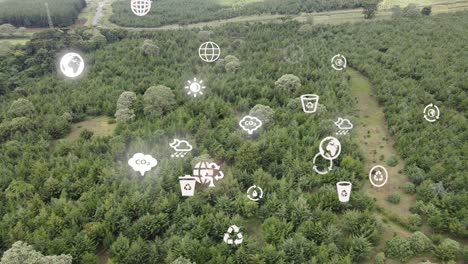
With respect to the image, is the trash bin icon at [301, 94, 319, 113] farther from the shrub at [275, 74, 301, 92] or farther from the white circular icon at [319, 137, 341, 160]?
the white circular icon at [319, 137, 341, 160]

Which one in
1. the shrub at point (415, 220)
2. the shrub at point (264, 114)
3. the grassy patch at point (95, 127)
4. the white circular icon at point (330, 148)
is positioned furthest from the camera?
the grassy patch at point (95, 127)

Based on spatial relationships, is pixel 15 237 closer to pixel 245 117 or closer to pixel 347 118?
pixel 245 117

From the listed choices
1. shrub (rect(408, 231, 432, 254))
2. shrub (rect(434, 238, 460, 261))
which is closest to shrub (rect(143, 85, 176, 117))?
shrub (rect(408, 231, 432, 254))

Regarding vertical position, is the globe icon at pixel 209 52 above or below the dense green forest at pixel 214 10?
below

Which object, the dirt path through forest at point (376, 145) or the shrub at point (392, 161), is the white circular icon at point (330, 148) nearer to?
the dirt path through forest at point (376, 145)
